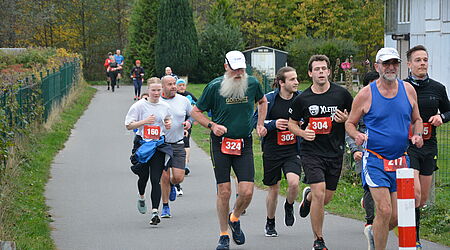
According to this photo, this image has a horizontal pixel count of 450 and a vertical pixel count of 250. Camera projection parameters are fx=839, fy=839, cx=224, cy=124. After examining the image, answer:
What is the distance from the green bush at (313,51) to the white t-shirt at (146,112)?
43622 millimetres

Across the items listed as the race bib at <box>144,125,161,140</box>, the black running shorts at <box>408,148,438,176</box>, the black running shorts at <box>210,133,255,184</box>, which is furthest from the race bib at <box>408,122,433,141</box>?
the race bib at <box>144,125,161,140</box>

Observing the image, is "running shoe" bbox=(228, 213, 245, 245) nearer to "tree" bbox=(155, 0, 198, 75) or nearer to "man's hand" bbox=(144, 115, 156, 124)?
"man's hand" bbox=(144, 115, 156, 124)

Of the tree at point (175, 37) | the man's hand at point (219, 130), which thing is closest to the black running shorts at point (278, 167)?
the man's hand at point (219, 130)

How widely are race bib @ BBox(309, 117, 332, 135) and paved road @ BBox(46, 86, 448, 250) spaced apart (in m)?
1.40

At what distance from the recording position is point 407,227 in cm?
588

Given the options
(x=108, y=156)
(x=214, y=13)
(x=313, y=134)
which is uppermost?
(x=214, y=13)

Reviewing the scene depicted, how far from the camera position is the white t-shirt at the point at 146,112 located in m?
10.6

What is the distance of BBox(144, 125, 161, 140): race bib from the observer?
34.9 ft

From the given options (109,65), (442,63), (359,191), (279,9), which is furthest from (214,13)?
(359,191)

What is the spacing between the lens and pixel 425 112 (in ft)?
27.6

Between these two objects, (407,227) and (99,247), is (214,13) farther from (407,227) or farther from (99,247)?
(407,227)

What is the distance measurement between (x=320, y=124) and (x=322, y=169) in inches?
17.8

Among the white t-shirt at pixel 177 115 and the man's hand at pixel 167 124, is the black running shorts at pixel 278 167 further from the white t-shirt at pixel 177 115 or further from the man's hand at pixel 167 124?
the white t-shirt at pixel 177 115

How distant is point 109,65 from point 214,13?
49.4 ft
